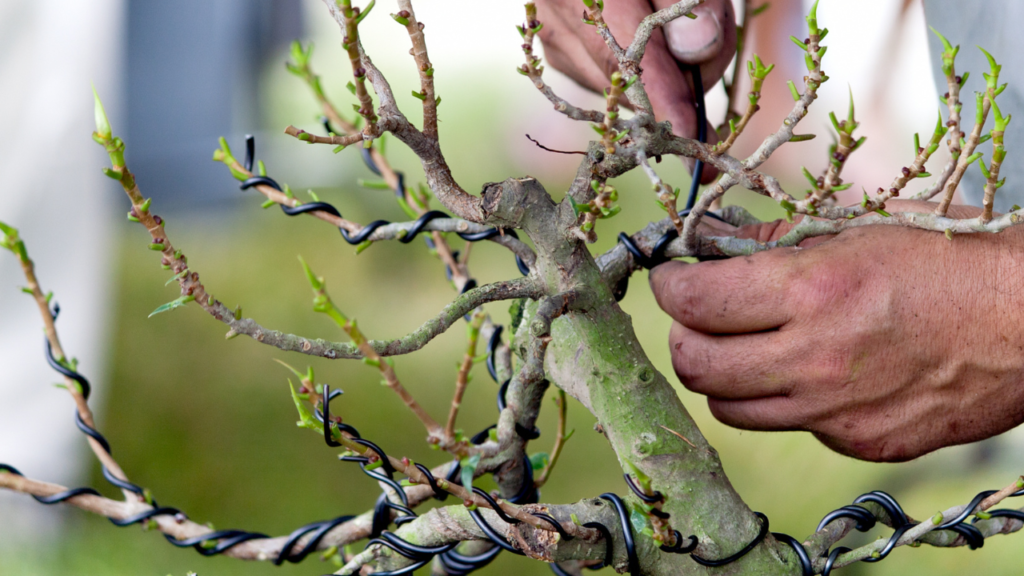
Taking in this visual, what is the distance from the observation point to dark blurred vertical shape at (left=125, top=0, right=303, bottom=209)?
2549 mm

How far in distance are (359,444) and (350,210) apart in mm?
2557

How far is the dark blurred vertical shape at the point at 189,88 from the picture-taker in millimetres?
2549

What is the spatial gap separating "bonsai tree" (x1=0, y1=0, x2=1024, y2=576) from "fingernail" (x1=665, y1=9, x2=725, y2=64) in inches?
7.5

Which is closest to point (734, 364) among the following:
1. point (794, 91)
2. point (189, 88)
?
point (794, 91)

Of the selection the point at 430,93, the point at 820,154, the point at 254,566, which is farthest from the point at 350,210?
the point at 430,93

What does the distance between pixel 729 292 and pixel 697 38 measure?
0.28 metres

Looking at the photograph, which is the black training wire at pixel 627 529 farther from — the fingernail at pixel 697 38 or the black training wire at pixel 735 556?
the fingernail at pixel 697 38

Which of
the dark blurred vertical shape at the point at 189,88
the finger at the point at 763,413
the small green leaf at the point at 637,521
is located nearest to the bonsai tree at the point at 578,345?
the small green leaf at the point at 637,521

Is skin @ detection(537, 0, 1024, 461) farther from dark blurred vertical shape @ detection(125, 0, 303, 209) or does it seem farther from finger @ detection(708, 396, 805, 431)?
dark blurred vertical shape @ detection(125, 0, 303, 209)

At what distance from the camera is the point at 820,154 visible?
8.32 ft

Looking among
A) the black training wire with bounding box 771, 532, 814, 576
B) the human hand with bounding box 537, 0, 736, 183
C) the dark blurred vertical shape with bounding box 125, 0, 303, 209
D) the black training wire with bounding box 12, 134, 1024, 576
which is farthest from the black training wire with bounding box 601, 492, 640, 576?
the dark blurred vertical shape with bounding box 125, 0, 303, 209

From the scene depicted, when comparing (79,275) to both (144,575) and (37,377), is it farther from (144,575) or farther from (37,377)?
(144,575)

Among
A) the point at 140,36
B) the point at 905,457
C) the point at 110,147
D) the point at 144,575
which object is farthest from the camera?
the point at 140,36

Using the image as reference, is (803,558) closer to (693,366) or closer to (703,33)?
(693,366)
